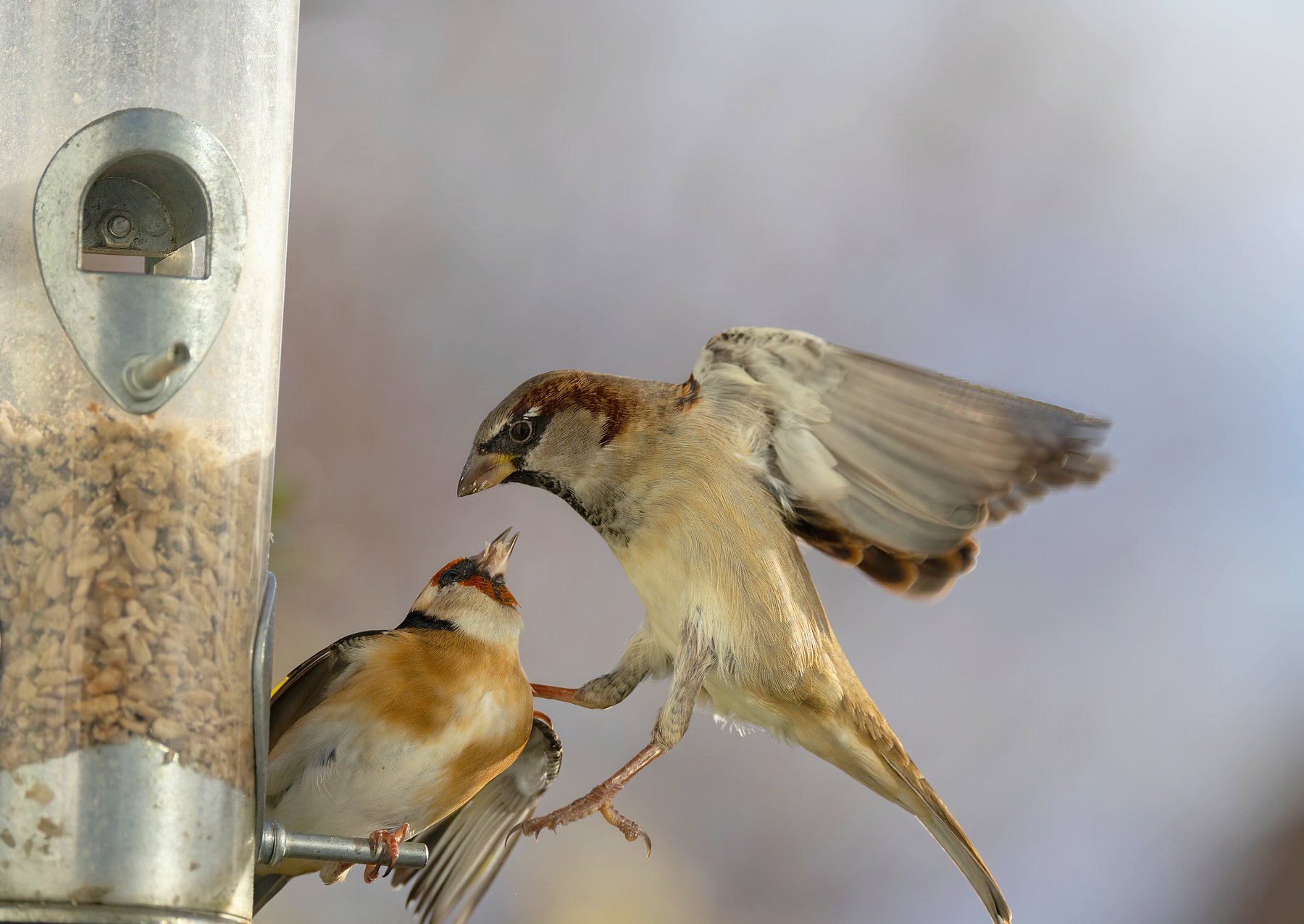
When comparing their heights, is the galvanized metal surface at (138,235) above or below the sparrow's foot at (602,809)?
above

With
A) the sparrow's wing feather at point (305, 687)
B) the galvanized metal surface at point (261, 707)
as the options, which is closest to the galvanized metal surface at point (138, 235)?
Result: the galvanized metal surface at point (261, 707)

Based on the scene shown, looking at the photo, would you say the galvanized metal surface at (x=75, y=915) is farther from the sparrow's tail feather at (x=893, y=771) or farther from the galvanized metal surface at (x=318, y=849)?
the sparrow's tail feather at (x=893, y=771)

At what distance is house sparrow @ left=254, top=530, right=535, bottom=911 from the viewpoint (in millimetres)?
1964

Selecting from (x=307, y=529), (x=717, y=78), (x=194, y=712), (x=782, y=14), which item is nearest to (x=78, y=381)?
(x=194, y=712)

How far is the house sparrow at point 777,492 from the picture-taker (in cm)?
229

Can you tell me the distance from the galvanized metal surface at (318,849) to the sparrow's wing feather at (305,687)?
1.07 feet

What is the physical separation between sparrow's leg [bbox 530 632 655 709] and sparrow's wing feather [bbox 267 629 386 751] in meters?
0.46

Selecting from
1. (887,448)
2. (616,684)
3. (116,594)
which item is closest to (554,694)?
(616,684)

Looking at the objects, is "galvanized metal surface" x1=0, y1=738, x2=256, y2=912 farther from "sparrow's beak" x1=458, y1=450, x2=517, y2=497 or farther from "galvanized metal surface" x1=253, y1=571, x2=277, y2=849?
"sparrow's beak" x1=458, y1=450, x2=517, y2=497

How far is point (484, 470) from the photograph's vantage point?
2.26 metres

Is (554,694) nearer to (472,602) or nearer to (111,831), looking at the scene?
(472,602)

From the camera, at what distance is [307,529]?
3256 mm

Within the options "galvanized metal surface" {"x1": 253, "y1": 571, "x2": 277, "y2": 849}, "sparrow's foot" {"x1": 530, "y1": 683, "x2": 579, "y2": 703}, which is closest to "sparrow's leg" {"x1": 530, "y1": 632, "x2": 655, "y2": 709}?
"sparrow's foot" {"x1": 530, "y1": 683, "x2": 579, "y2": 703}

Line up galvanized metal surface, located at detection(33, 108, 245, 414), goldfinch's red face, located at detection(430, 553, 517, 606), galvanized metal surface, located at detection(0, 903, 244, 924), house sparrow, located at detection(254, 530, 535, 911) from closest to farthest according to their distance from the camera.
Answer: galvanized metal surface, located at detection(0, 903, 244, 924)
galvanized metal surface, located at detection(33, 108, 245, 414)
house sparrow, located at detection(254, 530, 535, 911)
goldfinch's red face, located at detection(430, 553, 517, 606)
